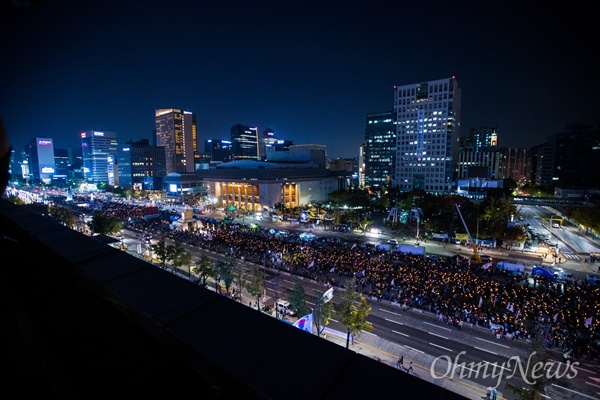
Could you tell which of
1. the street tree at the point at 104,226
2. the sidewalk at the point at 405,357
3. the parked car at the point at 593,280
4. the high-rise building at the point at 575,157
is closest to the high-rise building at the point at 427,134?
the high-rise building at the point at 575,157

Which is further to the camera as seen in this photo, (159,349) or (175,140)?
(175,140)

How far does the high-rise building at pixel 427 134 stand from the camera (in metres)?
93.5

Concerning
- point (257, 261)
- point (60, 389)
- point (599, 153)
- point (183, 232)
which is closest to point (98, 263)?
point (60, 389)

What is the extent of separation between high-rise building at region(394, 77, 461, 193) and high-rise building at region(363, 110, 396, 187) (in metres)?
41.6

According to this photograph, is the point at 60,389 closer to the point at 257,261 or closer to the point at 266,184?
the point at 257,261

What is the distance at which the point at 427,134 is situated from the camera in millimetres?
96750

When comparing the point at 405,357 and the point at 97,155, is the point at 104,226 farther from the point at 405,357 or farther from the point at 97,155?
the point at 97,155

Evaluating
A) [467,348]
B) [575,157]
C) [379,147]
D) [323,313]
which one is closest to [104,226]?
[323,313]

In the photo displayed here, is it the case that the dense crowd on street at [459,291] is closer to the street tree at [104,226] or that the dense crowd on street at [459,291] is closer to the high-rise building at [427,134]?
the street tree at [104,226]

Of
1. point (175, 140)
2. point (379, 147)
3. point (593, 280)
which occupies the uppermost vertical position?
point (175, 140)

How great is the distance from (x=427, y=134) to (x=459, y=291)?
276 feet

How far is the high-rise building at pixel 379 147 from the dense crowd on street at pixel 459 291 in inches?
4485

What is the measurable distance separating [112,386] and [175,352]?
1.98 ft

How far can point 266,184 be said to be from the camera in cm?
8162
